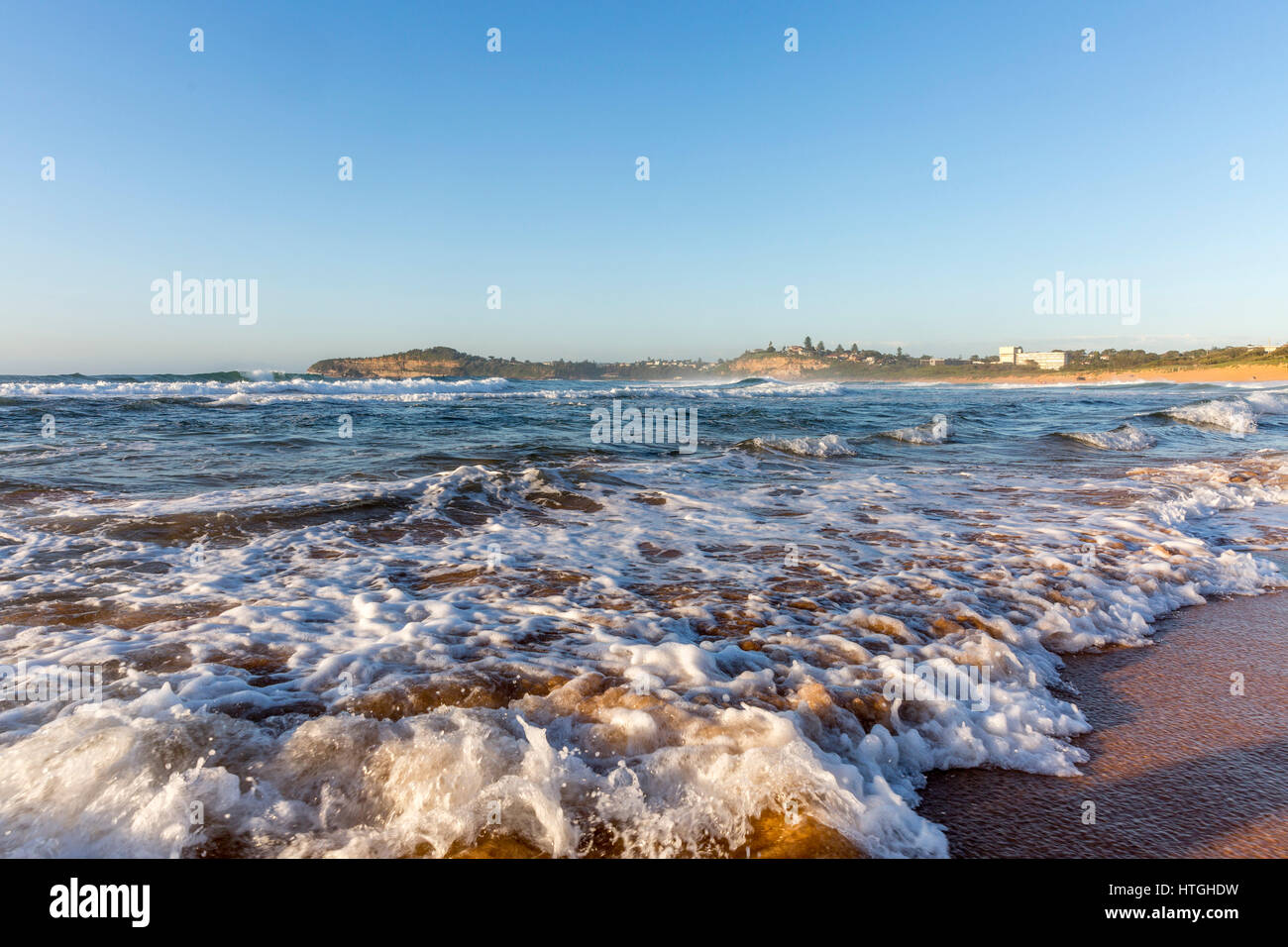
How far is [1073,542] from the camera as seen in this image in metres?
5.80

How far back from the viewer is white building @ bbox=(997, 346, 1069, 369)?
91.9 metres

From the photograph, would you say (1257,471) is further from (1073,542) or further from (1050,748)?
(1050,748)

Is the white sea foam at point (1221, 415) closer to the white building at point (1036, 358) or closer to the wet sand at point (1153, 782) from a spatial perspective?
the wet sand at point (1153, 782)

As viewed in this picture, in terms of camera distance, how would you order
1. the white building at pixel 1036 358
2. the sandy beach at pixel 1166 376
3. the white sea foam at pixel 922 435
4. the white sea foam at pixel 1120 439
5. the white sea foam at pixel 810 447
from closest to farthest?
1. the white sea foam at pixel 810 447
2. the white sea foam at pixel 1120 439
3. the white sea foam at pixel 922 435
4. the sandy beach at pixel 1166 376
5. the white building at pixel 1036 358

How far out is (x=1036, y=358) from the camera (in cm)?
9619

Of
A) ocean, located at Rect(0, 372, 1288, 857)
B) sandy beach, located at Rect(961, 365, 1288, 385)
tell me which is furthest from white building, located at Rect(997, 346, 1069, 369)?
ocean, located at Rect(0, 372, 1288, 857)

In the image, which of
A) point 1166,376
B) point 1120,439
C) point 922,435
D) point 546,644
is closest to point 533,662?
point 546,644

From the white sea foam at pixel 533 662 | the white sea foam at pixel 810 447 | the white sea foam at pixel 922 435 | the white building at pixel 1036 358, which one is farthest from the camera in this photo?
the white building at pixel 1036 358

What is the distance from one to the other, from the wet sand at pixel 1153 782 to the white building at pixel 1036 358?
103 m

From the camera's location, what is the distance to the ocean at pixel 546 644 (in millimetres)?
2078

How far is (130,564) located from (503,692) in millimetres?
3806

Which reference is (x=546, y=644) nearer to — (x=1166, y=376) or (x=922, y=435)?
(x=922, y=435)

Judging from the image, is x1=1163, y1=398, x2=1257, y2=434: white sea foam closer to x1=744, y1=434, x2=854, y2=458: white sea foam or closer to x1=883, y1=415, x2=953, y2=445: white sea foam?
x1=883, y1=415, x2=953, y2=445: white sea foam

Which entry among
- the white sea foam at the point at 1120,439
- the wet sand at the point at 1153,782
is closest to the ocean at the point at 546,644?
the wet sand at the point at 1153,782
